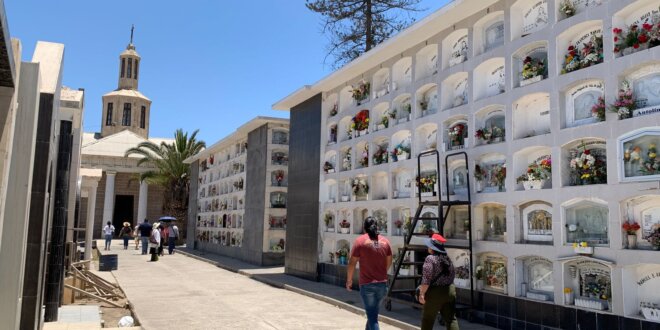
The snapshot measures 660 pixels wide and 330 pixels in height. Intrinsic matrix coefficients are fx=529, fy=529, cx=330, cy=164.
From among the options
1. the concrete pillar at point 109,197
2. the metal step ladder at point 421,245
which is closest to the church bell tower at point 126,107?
the concrete pillar at point 109,197

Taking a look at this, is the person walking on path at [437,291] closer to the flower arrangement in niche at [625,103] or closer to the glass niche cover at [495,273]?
the glass niche cover at [495,273]

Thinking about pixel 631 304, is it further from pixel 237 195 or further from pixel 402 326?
pixel 237 195

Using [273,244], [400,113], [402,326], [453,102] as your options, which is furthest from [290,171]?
[402,326]

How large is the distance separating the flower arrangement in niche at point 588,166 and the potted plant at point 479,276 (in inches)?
80.1

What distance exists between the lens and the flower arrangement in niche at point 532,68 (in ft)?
25.1

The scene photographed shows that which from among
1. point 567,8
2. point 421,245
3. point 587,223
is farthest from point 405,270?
point 567,8

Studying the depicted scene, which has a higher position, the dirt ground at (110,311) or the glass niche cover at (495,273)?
the glass niche cover at (495,273)

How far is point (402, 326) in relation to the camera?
7863mm

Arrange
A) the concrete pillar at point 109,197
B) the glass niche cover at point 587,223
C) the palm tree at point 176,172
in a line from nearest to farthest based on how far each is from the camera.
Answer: the glass niche cover at point 587,223 → the palm tree at point 176,172 → the concrete pillar at point 109,197

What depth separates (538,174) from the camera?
7344 millimetres

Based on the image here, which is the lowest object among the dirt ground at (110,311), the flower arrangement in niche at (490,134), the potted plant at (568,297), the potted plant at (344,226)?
the dirt ground at (110,311)

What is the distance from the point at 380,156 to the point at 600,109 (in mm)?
5282

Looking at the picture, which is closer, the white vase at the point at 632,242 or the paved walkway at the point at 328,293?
the white vase at the point at 632,242

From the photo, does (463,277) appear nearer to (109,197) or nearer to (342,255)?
(342,255)
